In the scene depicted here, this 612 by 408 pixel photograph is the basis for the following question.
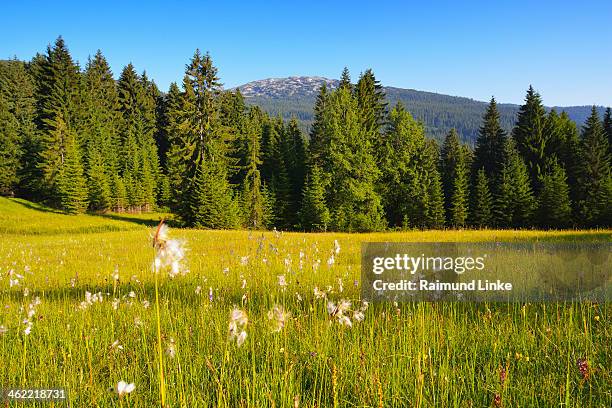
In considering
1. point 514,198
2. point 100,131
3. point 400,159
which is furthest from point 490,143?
point 100,131

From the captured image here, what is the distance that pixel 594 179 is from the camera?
1777 inches

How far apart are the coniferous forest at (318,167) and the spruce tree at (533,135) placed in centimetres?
13

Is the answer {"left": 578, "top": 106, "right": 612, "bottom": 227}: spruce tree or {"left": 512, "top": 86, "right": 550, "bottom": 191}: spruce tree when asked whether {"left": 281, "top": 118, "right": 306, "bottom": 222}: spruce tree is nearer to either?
{"left": 512, "top": 86, "right": 550, "bottom": 191}: spruce tree

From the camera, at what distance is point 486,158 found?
5516 cm

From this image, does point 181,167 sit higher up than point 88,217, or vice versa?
point 181,167

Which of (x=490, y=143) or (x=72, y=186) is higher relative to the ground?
(x=490, y=143)

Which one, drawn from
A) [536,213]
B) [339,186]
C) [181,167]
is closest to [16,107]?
[181,167]

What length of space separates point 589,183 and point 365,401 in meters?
52.1

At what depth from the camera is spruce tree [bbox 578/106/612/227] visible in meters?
44.2

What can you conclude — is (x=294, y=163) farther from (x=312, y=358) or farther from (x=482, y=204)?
(x=312, y=358)

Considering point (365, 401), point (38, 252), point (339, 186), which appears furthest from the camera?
point (339, 186)

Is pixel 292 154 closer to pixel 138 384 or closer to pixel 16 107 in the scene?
pixel 16 107

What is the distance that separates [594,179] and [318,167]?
3023 centimetres

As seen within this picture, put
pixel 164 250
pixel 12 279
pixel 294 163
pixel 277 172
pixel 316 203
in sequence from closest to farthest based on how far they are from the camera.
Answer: pixel 164 250, pixel 12 279, pixel 316 203, pixel 294 163, pixel 277 172
